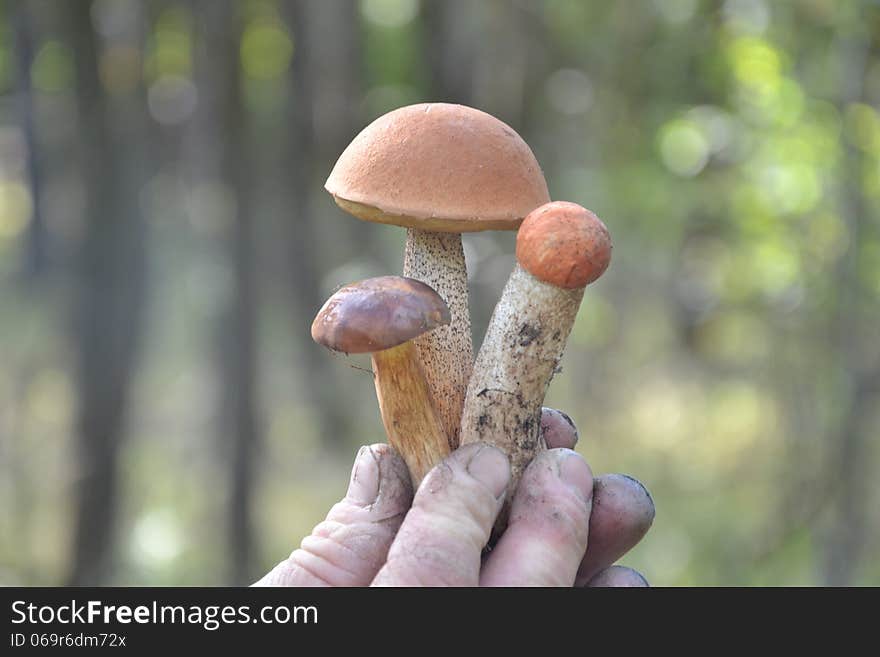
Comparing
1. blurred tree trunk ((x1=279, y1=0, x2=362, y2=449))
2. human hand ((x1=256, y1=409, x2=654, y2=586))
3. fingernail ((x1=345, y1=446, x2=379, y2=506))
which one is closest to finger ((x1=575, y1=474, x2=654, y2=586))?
human hand ((x1=256, y1=409, x2=654, y2=586))

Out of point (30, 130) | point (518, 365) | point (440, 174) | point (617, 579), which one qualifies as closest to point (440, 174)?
point (440, 174)

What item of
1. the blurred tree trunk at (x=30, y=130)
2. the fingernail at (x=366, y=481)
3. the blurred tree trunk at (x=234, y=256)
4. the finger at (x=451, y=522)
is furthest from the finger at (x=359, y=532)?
the blurred tree trunk at (x=30, y=130)

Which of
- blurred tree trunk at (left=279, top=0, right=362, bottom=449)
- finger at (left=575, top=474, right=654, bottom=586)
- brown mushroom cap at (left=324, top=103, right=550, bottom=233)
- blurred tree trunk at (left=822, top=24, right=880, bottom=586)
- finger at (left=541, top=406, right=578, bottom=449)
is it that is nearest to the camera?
brown mushroom cap at (left=324, top=103, right=550, bottom=233)

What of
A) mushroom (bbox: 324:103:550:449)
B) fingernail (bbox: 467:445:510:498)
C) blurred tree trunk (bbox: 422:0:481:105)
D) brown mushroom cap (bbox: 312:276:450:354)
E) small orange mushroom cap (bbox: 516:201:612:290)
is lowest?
fingernail (bbox: 467:445:510:498)

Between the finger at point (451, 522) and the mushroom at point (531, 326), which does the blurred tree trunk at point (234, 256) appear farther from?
the finger at point (451, 522)

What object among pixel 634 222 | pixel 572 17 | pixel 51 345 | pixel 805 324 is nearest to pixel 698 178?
pixel 634 222

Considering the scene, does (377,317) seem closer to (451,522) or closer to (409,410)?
(409,410)

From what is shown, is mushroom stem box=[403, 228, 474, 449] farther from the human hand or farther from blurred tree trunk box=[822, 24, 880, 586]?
blurred tree trunk box=[822, 24, 880, 586]
